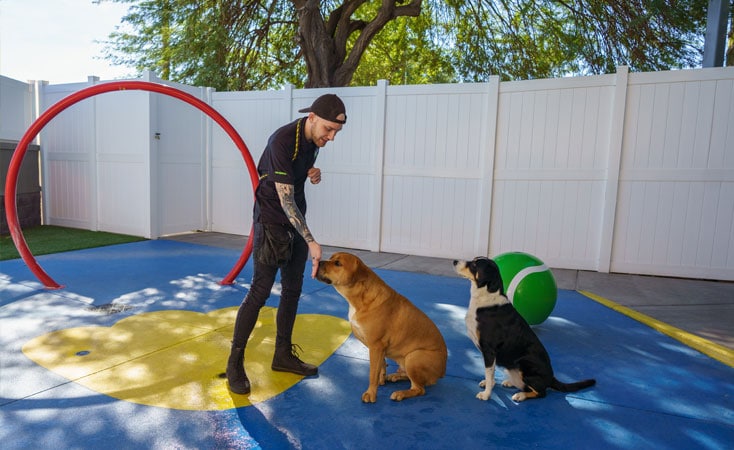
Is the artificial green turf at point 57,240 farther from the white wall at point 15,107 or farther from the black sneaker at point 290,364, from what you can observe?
the black sneaker at point 290,364

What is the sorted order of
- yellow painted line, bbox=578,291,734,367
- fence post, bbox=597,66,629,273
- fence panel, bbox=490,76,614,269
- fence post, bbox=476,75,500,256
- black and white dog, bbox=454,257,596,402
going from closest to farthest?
1. black and white dog, bbox=454,257,596,402
2. yellow painted line, bbox=578,291,734,367
3. fence post, bbox=597,66,629,273
4. fence panel, bbox=490,76,614,269
5. fence post, bbox=476,75,500,256

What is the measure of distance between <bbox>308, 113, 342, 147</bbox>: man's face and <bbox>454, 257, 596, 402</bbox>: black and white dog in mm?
1293

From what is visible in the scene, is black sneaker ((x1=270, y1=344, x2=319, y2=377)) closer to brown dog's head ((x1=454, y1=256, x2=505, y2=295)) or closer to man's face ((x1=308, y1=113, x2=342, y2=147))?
brown dog's head ((x1=454, y1=256, x2=505, y2=295))

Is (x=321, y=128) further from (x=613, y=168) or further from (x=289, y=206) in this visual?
(x=613, y=168)

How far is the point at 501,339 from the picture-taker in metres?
3.18

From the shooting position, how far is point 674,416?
3.06 meters

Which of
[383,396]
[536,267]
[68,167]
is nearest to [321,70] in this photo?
[68,167]

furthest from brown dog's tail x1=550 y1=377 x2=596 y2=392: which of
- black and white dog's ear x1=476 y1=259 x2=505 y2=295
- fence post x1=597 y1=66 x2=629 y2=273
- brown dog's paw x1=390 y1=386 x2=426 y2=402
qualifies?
fence post x1=597 y1=66 x2=629 y2=273

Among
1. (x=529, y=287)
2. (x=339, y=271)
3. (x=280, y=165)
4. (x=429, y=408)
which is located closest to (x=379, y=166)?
(x=529, y=287)

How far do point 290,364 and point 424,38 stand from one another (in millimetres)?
12952

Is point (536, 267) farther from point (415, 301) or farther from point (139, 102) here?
point (139, 102)

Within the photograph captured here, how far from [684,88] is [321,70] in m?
7.32

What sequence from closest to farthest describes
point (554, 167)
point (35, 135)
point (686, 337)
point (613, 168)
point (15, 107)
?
point (686, 337)
point (35, 135)
point (613, 168)
point (554, 167)
point (15, 107)

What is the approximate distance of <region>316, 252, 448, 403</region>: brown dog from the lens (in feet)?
10.1
